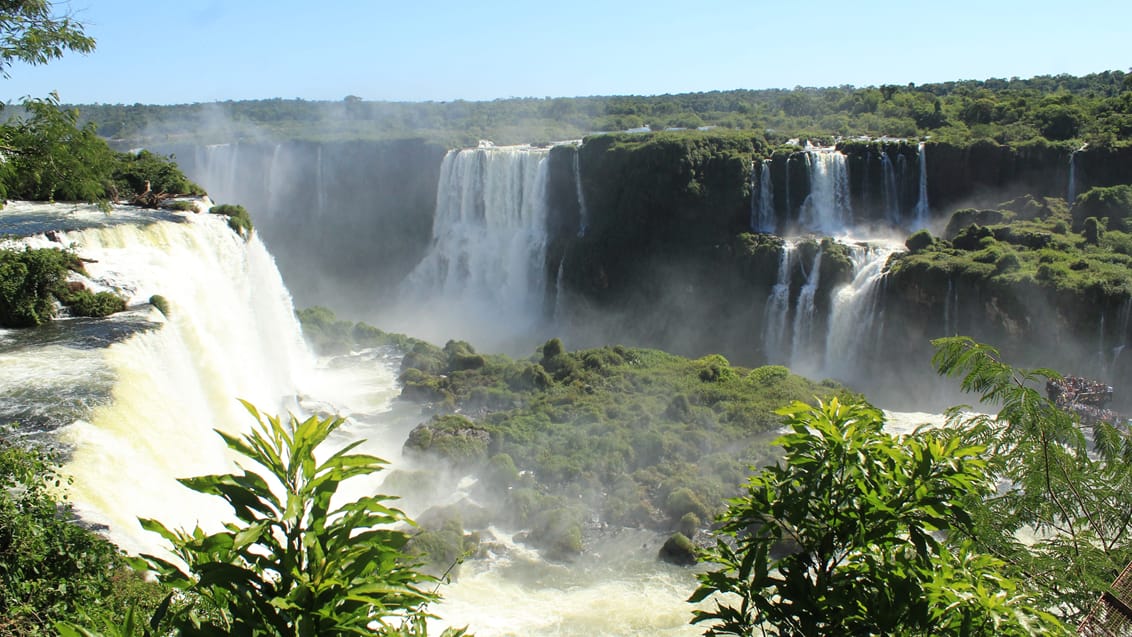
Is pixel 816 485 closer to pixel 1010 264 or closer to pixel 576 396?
pixel 576 396

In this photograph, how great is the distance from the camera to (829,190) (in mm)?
33875

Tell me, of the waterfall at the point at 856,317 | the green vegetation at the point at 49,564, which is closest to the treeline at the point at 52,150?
the green vegetation at the point at 49,564

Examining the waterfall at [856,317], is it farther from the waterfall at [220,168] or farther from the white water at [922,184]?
the waterfall at [220,168]

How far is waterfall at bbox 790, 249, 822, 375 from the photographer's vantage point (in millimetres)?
29875

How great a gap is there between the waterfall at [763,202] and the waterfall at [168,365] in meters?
20.7

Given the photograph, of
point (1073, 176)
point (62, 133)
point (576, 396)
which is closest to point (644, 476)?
A: point (576, 396)

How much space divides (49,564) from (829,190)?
32383 millimetres

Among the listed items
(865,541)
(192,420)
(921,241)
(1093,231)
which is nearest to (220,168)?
(192,420)

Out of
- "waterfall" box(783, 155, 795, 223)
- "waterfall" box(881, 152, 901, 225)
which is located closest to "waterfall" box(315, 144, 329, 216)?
"waterfall" box(783, 155, 795, 223)

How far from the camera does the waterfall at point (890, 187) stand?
3366cm

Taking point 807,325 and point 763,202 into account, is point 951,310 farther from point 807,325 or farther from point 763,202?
point 763,202

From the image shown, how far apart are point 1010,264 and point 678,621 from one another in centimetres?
1888

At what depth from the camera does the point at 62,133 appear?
10.0 m

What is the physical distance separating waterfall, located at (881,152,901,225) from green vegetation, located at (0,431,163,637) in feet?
107
